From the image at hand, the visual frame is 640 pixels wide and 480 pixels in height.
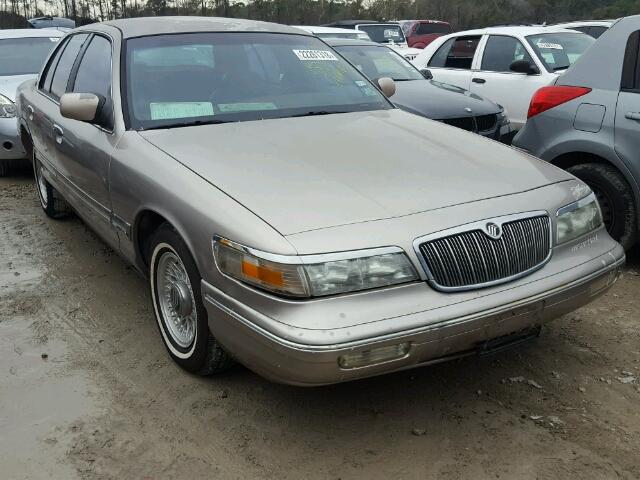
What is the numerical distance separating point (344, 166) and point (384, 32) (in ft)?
49.5

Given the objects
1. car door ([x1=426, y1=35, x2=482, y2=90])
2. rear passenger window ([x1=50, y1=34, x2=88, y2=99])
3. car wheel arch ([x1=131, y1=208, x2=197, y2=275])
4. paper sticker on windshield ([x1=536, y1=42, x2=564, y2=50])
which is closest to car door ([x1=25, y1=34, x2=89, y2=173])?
rear passenger window ([x1=50, y1=34, x2=88, y2=99])

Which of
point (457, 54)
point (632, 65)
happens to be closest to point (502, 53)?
point (457, 54)

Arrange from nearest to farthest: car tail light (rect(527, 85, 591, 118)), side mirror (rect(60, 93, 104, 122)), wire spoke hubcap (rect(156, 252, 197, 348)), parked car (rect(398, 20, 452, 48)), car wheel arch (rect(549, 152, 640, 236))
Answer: wire spoke hubcap (rect(156, 252, 197, 348)), side mirror (rect(60, 93, 104, 122)), car wheel arch (rect(549, 152, 640, 236)), car tail light (rect(527, 85, 591, 118)), parked car (rect(398, 20, 452, 48))

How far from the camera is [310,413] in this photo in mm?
2920

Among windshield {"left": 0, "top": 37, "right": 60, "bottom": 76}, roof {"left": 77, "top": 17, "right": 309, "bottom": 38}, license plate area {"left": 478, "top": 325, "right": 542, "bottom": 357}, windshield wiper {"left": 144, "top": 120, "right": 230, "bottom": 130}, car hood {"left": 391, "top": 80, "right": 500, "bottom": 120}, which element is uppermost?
roof {"left": 77, "top": 17, "right": 309, "bottom": 38}

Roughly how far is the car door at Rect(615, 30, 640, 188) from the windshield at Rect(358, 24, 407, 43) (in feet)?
43.0

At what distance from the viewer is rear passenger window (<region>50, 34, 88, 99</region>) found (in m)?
4.73

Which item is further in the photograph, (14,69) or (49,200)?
(14,69)

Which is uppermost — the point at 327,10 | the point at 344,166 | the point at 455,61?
the point at 344,166

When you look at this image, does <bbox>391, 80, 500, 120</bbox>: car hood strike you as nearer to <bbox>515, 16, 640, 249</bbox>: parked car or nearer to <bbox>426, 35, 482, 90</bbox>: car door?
<bbox>426, 35, 482, 90</bbox>: car door

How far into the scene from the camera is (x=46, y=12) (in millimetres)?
32719

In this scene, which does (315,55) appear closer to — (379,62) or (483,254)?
(483,254)

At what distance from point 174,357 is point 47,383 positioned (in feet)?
1.97

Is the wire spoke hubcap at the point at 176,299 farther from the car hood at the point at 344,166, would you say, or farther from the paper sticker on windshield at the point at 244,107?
the paper sticker on windshield at the point at 244,107
